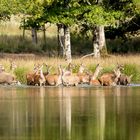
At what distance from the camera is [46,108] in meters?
22.7

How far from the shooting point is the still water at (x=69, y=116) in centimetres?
1628

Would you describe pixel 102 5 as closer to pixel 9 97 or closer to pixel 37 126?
pixel 9 97

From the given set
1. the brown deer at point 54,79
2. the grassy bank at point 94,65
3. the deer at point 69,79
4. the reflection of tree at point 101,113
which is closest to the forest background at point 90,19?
the grassy bank at point 94,65

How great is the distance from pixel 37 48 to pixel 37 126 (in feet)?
155

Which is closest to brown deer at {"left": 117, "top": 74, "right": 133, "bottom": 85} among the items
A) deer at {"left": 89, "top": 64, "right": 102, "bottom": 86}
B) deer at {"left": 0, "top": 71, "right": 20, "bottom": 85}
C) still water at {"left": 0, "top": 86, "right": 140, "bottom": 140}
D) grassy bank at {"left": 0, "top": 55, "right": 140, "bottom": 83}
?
deer at {"left": 89, "top": 64, "right": 102, "bottom": 86}

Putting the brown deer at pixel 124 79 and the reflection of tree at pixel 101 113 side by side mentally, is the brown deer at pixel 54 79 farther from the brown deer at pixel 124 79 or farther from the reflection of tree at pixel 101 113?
the reflection of tree at pixel 101 113

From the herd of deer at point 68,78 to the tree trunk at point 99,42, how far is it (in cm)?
1076

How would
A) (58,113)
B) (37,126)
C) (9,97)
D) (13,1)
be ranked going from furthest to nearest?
(13,1), (9,97), (58,113), (37,126)

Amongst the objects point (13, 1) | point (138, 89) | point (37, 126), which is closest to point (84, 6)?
point (13, 1)

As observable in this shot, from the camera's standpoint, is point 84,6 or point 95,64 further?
point 84,6

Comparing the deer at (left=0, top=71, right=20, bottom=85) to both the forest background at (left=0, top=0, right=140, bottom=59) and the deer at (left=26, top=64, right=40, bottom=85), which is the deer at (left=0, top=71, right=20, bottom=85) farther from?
the forest background at (left=0, top=0, right=140, bottom=59)

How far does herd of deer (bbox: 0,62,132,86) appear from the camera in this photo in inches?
1404

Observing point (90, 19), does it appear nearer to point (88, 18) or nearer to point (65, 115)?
point (88, 18)

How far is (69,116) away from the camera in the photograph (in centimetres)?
2028
